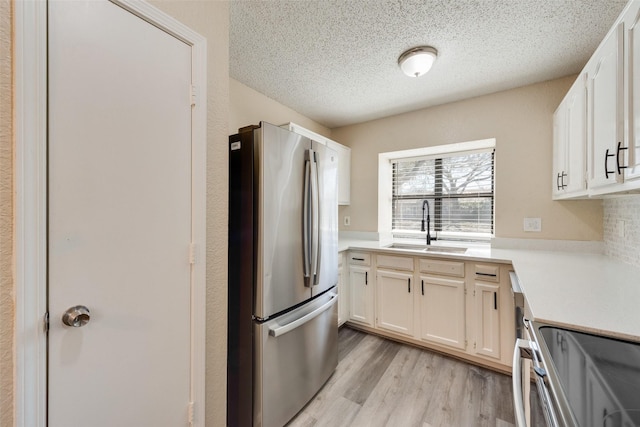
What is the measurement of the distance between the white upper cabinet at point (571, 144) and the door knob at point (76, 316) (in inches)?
96.6

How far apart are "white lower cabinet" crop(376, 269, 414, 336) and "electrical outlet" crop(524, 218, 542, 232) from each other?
1.14 meters

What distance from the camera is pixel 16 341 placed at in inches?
28.1

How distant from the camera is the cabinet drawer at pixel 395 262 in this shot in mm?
2430

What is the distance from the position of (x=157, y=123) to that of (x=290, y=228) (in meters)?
0.86

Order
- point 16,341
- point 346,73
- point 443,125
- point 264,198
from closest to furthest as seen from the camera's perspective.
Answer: point 16,341 < point 264,198 < point 346,73 < point 443,125

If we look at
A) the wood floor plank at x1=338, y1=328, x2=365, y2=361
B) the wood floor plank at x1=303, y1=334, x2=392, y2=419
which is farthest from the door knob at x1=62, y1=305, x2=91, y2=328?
the wood floor plank at x1=338, y1=328, x2=365, y2=361

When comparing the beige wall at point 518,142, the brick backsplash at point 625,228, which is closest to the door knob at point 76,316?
the brick backsplash at point 625,228

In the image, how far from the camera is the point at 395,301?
251 centimetres

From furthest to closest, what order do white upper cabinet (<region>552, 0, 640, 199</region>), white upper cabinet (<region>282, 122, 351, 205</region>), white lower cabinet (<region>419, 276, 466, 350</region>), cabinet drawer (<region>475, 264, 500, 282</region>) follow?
white upper cabinet (<region>282, 122, 351, 205</region>) → white lower cabinet (<region>419, 276, 466, 350</region>) → cabinet drawer (<region>475, 264, 500, 282</region>) → white upper cabinet (<region>552, 0, 640, 199</region>)

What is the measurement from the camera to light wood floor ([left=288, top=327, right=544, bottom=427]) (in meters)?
1.62

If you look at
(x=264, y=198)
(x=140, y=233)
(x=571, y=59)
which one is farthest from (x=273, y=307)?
(x=571, y=59)

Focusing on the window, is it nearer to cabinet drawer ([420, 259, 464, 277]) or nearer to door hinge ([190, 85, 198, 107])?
cabinet drawer ([420, 259, 464, 277])

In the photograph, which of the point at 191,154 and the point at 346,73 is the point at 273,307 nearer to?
the point at 191,154

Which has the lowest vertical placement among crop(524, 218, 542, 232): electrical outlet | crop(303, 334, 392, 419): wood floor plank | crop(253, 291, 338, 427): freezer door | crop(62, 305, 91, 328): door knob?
crop(303, 334, 392, 419): wood floor plank
